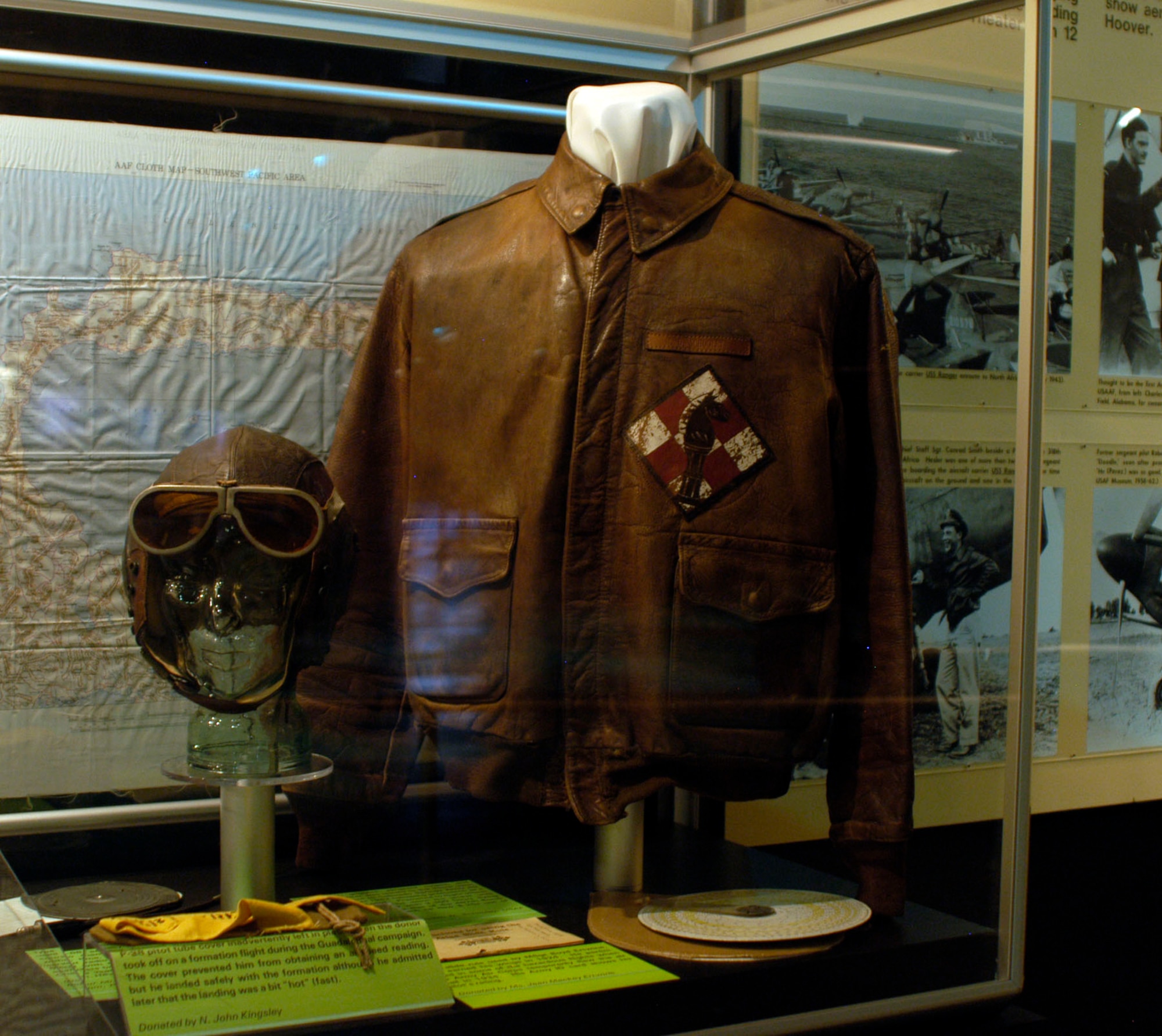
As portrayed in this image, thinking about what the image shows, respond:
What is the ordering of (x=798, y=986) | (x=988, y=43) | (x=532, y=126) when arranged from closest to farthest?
(x=798, y=986)
(x=988, y=43)
(x=532, y=126)

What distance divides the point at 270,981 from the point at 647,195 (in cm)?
115

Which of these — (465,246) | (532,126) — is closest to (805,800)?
(465,246)

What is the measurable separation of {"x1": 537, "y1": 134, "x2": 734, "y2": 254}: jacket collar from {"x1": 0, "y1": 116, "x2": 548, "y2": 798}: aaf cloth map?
385 mm

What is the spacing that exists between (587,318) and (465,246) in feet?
0.82

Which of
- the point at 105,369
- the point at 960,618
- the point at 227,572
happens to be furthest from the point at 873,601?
the point at 105,369

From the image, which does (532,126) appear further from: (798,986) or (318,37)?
(798,986)

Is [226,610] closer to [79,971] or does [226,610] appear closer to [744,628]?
[79,971]

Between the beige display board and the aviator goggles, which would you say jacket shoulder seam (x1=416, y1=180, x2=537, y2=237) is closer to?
the beige display board

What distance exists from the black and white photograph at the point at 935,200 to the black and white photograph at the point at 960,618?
0.22 m

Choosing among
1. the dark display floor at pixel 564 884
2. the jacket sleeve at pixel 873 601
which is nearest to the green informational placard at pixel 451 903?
the dark display floor at pixel 564 884

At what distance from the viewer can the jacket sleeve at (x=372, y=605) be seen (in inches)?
81.6

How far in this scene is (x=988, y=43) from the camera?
6.89ft

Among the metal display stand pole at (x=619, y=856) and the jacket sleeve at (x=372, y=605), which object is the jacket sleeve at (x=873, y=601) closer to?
the metal display stand pole at (x=619, y=856)

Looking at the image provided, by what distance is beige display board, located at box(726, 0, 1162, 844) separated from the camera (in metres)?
2.11
